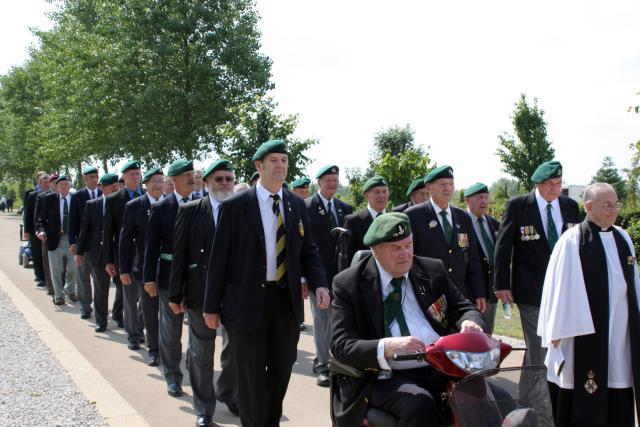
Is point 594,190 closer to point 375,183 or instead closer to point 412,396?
point 412,396

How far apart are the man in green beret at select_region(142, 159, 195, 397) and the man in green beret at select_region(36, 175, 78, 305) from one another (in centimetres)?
606

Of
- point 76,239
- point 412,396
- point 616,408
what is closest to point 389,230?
point 412,396

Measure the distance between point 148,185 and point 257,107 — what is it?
937cm

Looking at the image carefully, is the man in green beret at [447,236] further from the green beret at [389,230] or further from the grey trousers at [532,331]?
the green beret at [389,230]

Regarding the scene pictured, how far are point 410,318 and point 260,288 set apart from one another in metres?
1.34

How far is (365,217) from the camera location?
25.4ft

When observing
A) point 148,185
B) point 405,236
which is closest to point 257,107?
point 148,185

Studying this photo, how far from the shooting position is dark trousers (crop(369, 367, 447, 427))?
11.3 feet

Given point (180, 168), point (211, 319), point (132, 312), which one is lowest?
point (132, 312)

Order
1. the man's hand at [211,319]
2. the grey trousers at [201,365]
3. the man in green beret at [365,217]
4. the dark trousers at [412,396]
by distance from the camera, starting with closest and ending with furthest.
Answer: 1. the dark trousers at [412,396]
2. the man's hand at [211,319]
3. the grey trousers at [201,365]
4. the man in green beret at [365,217]

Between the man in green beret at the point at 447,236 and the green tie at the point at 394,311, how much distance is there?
2468 millimetres

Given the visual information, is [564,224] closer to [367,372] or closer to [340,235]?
[340,235]

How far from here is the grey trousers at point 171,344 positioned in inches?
272

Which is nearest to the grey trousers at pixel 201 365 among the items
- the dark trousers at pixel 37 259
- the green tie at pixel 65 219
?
the green tie at pixel 65 219
